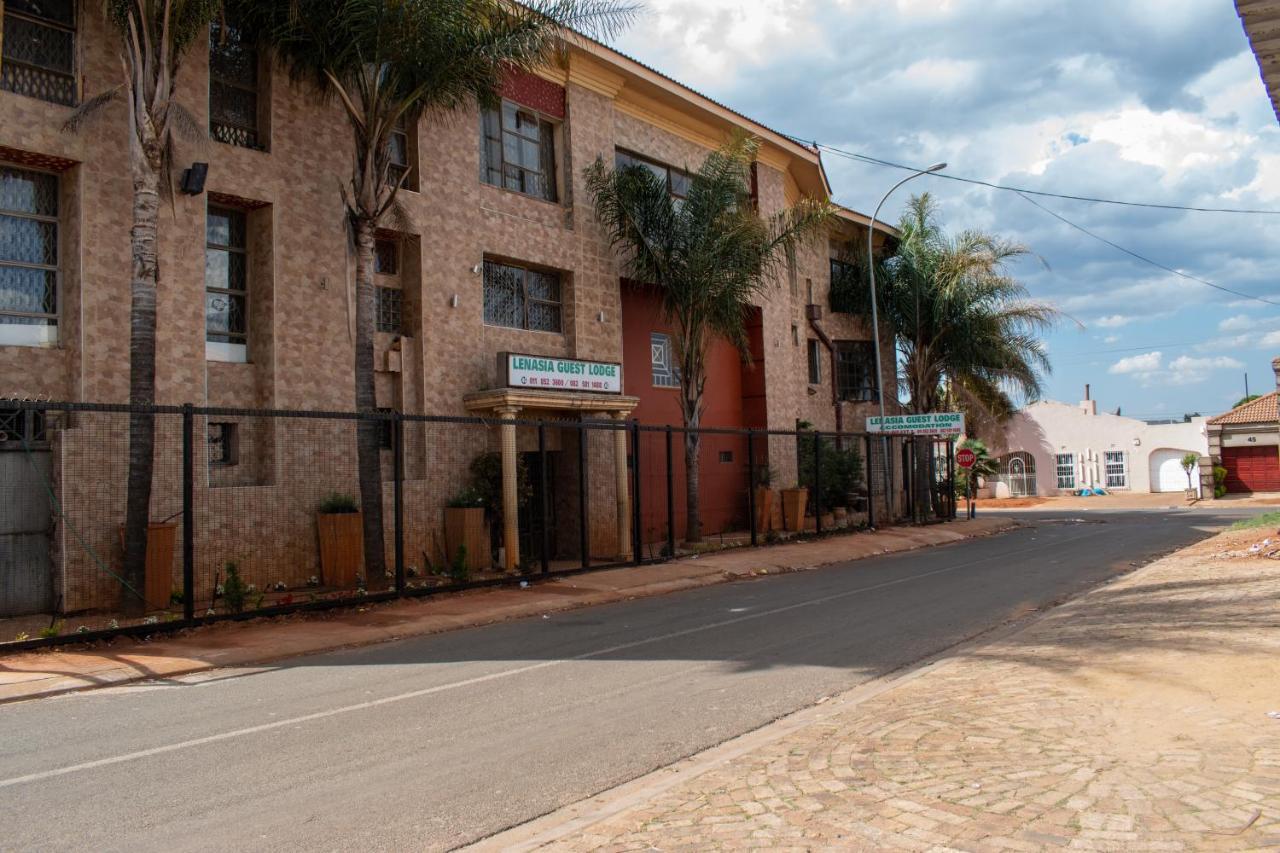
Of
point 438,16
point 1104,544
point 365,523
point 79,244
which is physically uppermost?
point 438,16

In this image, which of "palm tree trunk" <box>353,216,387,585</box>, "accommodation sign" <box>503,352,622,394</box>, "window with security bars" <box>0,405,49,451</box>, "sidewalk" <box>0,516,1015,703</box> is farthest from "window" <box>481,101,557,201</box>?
"window with security bars" <box>0,405,49,451</box>

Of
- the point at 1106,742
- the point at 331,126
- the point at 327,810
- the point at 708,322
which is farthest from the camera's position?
the point at 708,322

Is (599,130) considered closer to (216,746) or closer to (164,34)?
(164,34)

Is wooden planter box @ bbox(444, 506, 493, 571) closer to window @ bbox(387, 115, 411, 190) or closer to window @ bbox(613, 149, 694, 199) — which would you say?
window @ bbox(387, 115, 411, 190)

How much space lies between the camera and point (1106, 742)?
5.37 metres

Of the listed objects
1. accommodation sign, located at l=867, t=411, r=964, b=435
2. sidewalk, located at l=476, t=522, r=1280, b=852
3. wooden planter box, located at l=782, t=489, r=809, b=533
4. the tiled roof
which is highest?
the tiled roof

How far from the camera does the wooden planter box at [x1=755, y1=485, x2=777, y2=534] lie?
2452 cm

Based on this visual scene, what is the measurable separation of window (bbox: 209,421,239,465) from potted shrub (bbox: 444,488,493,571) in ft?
12.2

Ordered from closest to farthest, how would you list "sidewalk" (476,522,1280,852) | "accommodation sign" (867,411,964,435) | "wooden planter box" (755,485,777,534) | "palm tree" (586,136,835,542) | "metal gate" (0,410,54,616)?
"sidewalk" (476,522,1280,852), "metal gate" (0,410,54,616), "palm tree" (586,136,835,542), "wooden planter box" (755,485,777,534), "accommodation sign" (867,411,964,435)

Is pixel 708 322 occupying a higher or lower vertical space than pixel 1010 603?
higher

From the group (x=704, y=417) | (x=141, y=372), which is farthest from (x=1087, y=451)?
(x=141, y=372)

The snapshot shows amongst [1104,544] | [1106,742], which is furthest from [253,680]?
[1104,544]

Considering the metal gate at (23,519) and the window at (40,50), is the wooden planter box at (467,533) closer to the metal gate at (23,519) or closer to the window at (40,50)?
the metal gate at (23,519)

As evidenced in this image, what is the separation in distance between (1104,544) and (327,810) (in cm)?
2102
